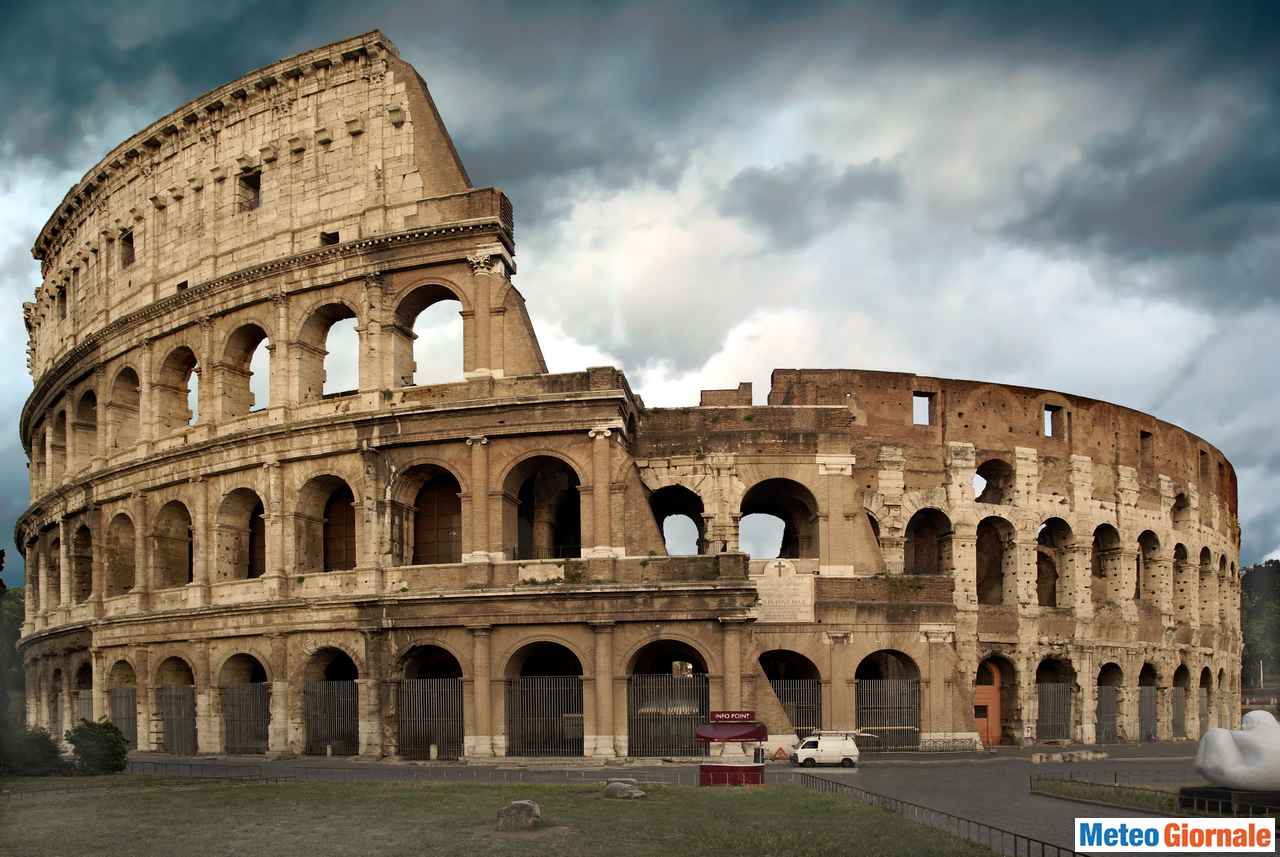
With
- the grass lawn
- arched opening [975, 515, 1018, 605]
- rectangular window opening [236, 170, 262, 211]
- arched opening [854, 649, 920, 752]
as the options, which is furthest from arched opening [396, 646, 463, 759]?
arched opening [975, 515, 1018, 605]

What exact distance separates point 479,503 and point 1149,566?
79.0 feet

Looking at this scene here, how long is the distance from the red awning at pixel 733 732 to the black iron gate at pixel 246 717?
12.3 metres

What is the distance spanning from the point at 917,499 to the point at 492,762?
1517 centimetres

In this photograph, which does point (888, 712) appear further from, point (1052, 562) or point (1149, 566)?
point (1149, 566)

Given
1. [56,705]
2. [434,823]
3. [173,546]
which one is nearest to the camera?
[434,823]

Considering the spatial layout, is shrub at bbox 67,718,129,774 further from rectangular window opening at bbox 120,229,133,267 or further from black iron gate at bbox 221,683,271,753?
rectangular window opening at bbox 120,229,133,267

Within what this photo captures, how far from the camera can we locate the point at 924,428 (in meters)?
36.2

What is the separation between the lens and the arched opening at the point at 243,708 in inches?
1196

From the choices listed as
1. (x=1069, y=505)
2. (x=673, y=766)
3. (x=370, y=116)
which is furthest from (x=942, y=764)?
(x=370, y=116)

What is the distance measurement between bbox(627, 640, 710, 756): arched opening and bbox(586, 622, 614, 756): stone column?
0.44m

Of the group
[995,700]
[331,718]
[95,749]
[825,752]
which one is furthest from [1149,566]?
[95,749]

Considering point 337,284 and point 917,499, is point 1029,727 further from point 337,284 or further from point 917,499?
point 337,284

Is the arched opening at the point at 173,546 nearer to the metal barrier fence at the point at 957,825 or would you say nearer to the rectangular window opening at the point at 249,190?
the rectangular window opening at the point at 249,190

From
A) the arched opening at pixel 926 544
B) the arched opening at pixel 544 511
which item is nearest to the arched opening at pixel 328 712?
the arched opening at pixel 544 511
